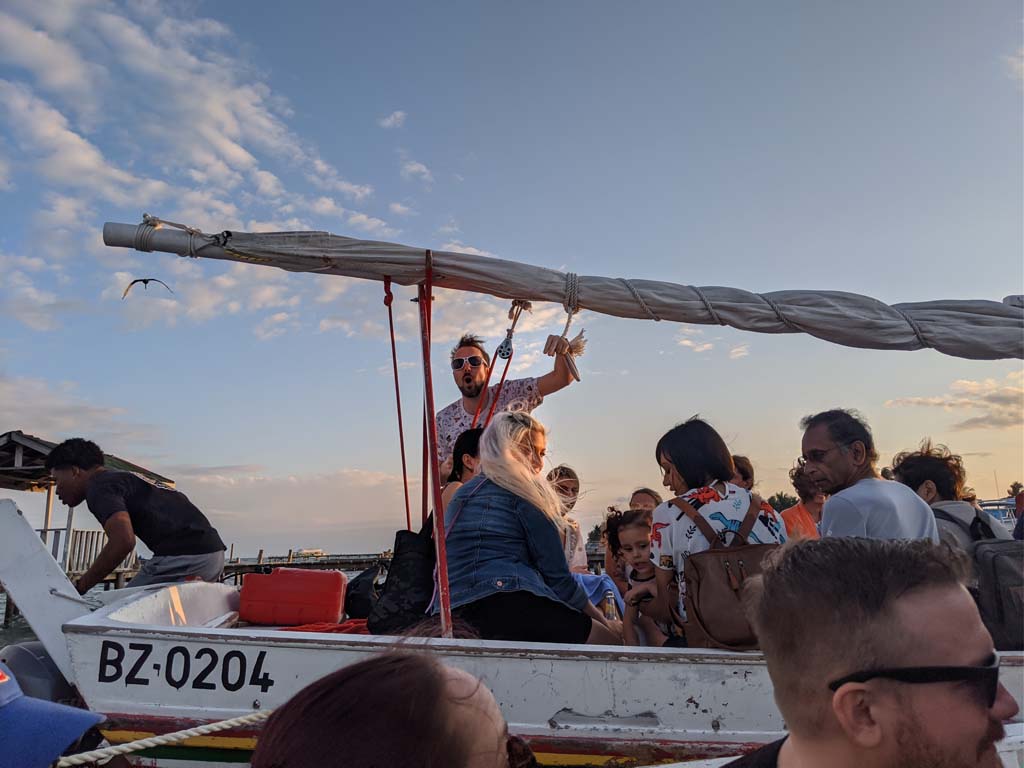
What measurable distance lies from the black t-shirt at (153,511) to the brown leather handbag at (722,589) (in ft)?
13.1

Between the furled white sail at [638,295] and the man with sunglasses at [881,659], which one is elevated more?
the furled white sail at [638,295]

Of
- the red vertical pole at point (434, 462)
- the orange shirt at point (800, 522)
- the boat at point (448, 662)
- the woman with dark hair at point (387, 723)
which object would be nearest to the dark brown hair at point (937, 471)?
the orange shirt at point (800, 522)

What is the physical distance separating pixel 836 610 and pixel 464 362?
4.57 meters

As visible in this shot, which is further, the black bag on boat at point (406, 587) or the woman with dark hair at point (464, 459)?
the woman with dark hair at point (464, 459)

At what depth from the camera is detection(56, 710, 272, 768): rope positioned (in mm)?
2658

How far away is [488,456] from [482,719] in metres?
2.98

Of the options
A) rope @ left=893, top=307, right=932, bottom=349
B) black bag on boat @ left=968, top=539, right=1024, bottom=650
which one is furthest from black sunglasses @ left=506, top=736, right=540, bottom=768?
rope @ left=893, top=307, right=932, bottom=349

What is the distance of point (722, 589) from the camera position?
322 cm

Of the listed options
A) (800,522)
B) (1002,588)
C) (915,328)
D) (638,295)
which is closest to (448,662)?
(638,295)

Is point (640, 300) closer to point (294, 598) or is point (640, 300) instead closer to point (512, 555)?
point (512, 555)

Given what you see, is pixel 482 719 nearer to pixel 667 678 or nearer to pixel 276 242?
pixel 667 678

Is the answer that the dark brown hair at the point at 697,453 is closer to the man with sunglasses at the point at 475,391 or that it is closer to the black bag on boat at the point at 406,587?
the black bag on boat at the point at 406,587

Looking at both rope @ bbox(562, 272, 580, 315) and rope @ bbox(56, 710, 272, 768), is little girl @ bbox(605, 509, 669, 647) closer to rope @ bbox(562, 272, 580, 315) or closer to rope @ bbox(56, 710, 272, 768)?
rope @ bbox(562, 272, 580, 315)

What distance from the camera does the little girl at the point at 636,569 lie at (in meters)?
3.93
